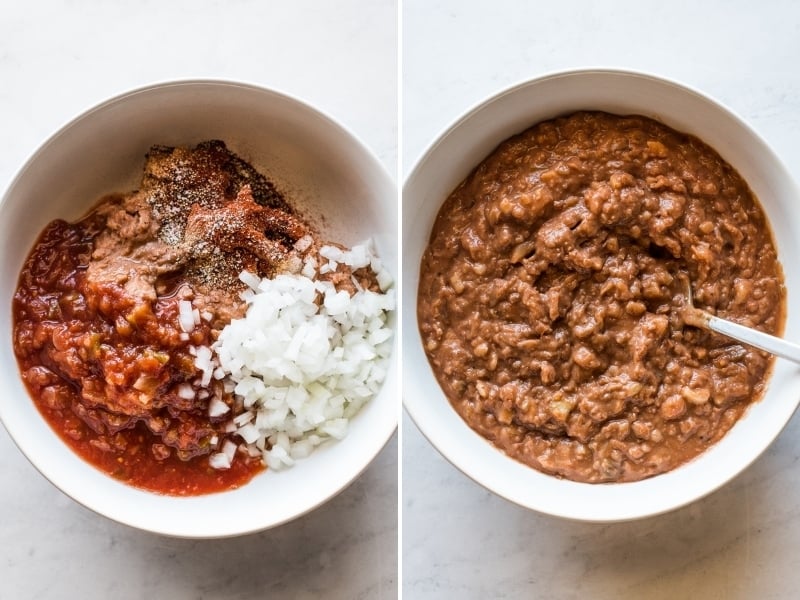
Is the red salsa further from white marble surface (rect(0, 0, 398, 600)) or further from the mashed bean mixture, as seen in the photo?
the mashed bean mixture

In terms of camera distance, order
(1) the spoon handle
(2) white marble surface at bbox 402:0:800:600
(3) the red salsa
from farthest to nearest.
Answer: (2) white marble surface at bbox 402:0:800:600 → (3) the red salsa → (1) the spoon handle

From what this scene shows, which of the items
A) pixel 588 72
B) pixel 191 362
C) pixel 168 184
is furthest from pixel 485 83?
pixel 191 362

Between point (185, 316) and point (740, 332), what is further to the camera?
point (185, 316)

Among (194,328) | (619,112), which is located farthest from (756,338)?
(194,328)

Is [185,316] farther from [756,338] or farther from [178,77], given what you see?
[756,338]

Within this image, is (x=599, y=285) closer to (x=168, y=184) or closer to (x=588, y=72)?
(x=588, y=72)

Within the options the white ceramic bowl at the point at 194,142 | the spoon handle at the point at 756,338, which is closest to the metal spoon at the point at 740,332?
the spoon handle at the point at 756,338

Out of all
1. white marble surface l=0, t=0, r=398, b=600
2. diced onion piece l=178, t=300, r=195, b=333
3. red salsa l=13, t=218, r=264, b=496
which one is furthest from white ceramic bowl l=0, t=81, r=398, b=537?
diced onion piece l=178, t=300, r=195, b=333
